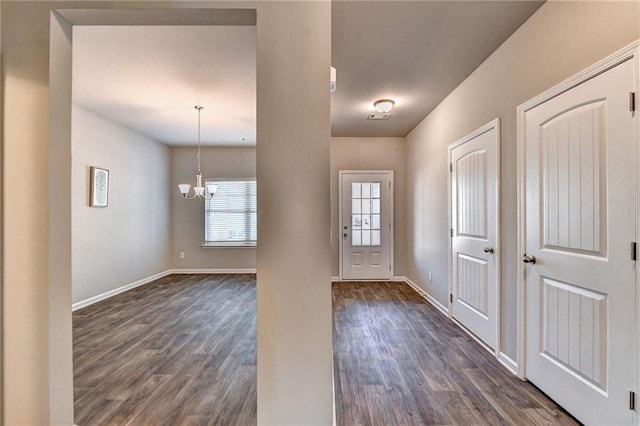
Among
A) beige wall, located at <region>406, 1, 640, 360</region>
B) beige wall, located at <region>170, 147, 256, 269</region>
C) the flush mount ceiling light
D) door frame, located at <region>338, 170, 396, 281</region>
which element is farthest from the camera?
beige wall, located at <region>170, 147, 256, 269</region>

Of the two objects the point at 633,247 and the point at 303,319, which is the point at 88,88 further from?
the point at 633,247

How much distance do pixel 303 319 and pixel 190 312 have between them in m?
2.82

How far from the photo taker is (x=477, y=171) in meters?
2.78

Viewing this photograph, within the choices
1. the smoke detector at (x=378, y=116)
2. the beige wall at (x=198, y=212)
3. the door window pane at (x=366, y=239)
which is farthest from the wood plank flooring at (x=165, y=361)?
the smoke detector at (x=378, y=116)

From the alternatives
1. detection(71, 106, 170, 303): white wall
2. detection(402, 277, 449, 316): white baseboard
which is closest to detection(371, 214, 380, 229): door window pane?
detection(402, 277, 449, 316): white baseboard

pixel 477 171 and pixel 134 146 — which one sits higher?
pixel 134 146

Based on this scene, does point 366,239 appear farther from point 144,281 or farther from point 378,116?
point 144,281

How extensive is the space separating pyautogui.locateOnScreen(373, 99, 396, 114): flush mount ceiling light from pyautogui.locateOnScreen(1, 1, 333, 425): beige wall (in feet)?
7.52

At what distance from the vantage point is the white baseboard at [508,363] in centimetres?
218

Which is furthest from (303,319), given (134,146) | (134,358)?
(134,146)

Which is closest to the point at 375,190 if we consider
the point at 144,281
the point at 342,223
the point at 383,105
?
the point at 342,223

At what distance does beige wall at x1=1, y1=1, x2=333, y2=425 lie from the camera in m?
1.40

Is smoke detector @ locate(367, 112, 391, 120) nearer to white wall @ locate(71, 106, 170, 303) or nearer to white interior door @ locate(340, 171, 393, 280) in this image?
white interior door @ locate(340, 171, 393, 280)

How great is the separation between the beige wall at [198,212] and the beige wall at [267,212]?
4.59 metres
